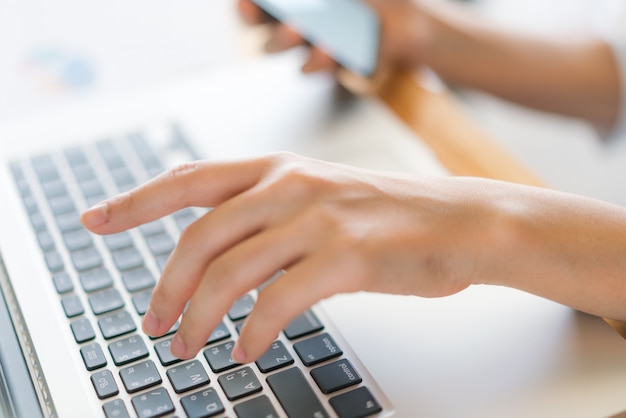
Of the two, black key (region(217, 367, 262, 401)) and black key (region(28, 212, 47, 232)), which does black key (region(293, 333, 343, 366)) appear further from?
black key (region(28, 212, 47, 232))

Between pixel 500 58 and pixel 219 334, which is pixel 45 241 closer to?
pixel 219 334

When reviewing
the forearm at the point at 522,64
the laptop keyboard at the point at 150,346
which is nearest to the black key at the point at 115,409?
the laptop keyboard at the point at 150,346

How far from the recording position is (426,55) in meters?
0.77

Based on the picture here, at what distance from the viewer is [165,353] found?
0.43m

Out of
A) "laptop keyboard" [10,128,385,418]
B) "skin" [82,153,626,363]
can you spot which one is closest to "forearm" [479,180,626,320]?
"skin" [82,153,626,363]

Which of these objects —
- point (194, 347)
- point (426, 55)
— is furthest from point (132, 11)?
point (194, 347)

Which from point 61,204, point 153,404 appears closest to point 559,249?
point 153,404

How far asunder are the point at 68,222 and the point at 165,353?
0.53ft

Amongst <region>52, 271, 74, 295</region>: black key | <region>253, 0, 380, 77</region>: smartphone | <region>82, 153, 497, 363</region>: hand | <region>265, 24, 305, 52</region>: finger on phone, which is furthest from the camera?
<region>265, 24, 305, 52</region>: finger on phone

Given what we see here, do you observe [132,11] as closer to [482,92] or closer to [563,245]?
[482,92]

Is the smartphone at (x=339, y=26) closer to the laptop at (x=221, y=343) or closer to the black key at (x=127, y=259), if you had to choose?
the laptop at (x=221, y=343)

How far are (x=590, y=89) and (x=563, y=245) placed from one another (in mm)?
429

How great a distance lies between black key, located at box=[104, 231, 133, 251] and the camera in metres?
0.52

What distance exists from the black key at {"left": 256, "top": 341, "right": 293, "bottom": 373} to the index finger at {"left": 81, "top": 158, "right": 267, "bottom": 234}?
0.09 m
